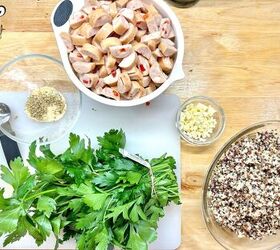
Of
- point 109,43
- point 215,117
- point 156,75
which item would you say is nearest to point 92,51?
point 109,43

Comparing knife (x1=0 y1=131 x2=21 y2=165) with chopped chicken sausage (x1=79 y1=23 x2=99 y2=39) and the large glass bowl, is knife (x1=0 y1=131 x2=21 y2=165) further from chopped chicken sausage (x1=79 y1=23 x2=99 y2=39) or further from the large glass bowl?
the large glass bowl

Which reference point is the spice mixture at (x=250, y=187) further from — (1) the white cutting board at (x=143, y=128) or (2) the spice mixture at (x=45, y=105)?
(2) the spice mixture at (x=45, y=105)

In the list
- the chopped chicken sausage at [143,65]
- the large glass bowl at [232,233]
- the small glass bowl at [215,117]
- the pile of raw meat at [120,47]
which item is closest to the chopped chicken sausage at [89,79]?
the pile of raw meat at [120,47]

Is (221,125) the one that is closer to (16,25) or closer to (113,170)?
(113,170)

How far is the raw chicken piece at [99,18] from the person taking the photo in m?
1.53

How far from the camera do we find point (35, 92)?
1.66 metres

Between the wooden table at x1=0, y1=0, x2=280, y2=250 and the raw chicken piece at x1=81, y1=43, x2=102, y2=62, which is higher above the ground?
the raw chicken piece at x1=81, y1=43, x2=102, y2=62

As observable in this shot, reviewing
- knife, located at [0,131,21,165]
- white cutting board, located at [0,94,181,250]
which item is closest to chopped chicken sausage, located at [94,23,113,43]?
white cutting board, located at [0,94,181,250]

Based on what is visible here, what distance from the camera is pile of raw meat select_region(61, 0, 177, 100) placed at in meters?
1.54

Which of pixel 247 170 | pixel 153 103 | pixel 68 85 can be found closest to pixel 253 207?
pixel 247 170

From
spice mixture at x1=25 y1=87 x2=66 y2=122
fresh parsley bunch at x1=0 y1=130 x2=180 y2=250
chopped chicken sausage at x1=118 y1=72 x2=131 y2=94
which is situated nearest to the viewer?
fresh parsley bunch at x1=0 y1=130 x2=180 y2=250

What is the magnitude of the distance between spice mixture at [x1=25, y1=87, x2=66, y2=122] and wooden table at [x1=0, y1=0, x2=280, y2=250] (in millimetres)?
108

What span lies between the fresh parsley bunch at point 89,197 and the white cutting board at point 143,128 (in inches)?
4.3

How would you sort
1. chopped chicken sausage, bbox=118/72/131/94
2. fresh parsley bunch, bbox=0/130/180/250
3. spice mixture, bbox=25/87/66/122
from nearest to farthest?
fresh parsley bunch, bbox=0/130/180/250 < chopped chicken sausage, bbox=118/72/131/94 < spice mixture, bbox=25/87/66/122
